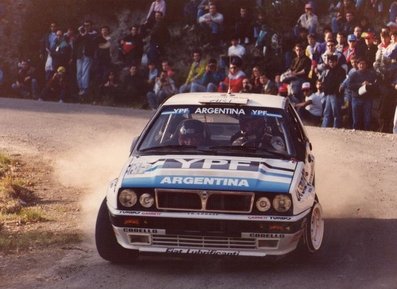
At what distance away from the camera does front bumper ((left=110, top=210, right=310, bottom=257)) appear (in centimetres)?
775

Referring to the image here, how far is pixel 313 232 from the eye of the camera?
850 cm

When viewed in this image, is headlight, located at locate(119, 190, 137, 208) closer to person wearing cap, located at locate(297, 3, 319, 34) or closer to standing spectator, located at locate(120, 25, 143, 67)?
person wearing cap, located at locate(297, 3, 319, 34)

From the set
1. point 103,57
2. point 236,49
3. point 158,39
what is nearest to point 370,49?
point 236,49

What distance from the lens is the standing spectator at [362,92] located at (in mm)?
18359

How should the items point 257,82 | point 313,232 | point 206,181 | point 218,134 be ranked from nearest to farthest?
point 206,181 → point 313,232 → point 218,134 → point 257,82

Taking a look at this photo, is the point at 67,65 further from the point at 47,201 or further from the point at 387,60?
the point at 47,201

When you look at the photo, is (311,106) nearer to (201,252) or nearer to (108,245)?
(108,245)

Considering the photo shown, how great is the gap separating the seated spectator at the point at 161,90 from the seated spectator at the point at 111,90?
2103 millimetres

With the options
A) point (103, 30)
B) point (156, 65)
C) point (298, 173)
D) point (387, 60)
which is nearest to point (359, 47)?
point (387, 60)

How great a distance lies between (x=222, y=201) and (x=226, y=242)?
1.13ft

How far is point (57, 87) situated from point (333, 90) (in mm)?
10073

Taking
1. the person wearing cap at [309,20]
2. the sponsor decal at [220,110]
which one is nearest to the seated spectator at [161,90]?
the person wearing cap at [309,20]

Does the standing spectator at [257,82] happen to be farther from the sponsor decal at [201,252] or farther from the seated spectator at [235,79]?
the sponsor decal at [201,252]

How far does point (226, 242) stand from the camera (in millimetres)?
7793
